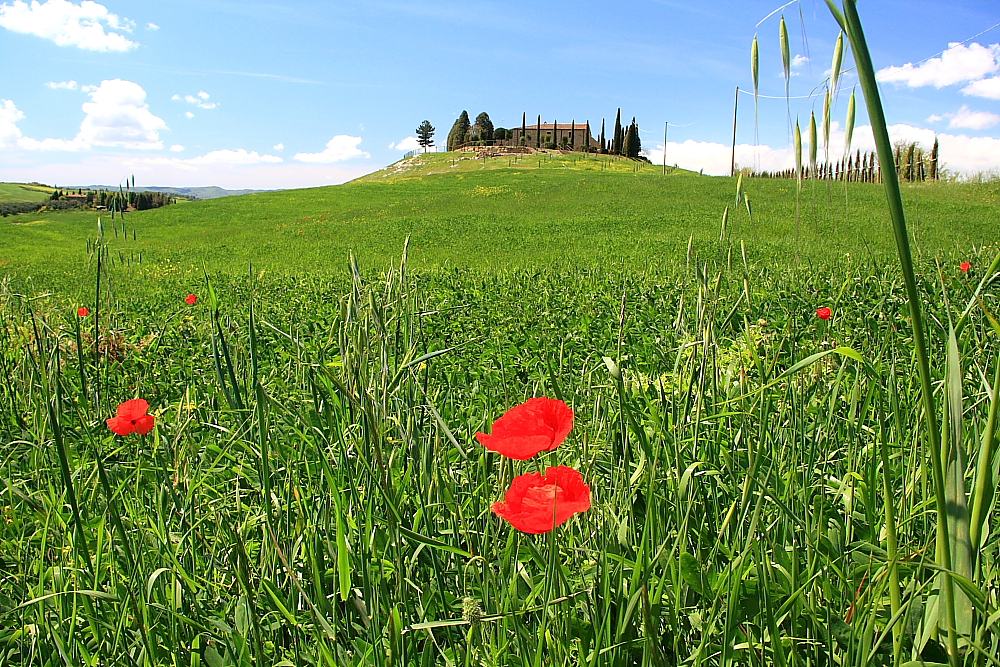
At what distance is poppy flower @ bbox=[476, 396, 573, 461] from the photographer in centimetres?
91

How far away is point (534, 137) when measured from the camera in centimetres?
8094

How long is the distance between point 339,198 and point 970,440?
111ft

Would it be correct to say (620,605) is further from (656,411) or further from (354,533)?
(354,533)

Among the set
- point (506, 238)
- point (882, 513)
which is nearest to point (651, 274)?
point (882, 513)

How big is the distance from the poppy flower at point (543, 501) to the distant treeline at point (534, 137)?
226 feet

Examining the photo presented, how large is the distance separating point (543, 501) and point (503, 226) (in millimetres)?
19004

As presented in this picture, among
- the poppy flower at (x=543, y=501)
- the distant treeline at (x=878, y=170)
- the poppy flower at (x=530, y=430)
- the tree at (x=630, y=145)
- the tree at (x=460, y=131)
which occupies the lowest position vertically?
the poppy flower at (x=543, y=501)

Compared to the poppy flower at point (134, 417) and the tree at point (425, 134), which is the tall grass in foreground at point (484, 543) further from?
the tree at point (425, 134)

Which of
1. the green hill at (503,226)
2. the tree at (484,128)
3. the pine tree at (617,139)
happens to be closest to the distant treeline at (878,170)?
the green hill at (503,226)

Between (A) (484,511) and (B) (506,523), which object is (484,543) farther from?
(B) (506,523)

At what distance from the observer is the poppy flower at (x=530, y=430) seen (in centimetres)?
91

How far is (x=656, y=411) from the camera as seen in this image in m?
1.28

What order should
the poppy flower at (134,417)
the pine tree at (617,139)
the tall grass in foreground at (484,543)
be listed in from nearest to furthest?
the tall grass in foreground at (484,543) → the poppy flower at (134,417) → the pine tree at (617,139)

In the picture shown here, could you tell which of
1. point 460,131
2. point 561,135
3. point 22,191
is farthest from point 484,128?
point 22,191
